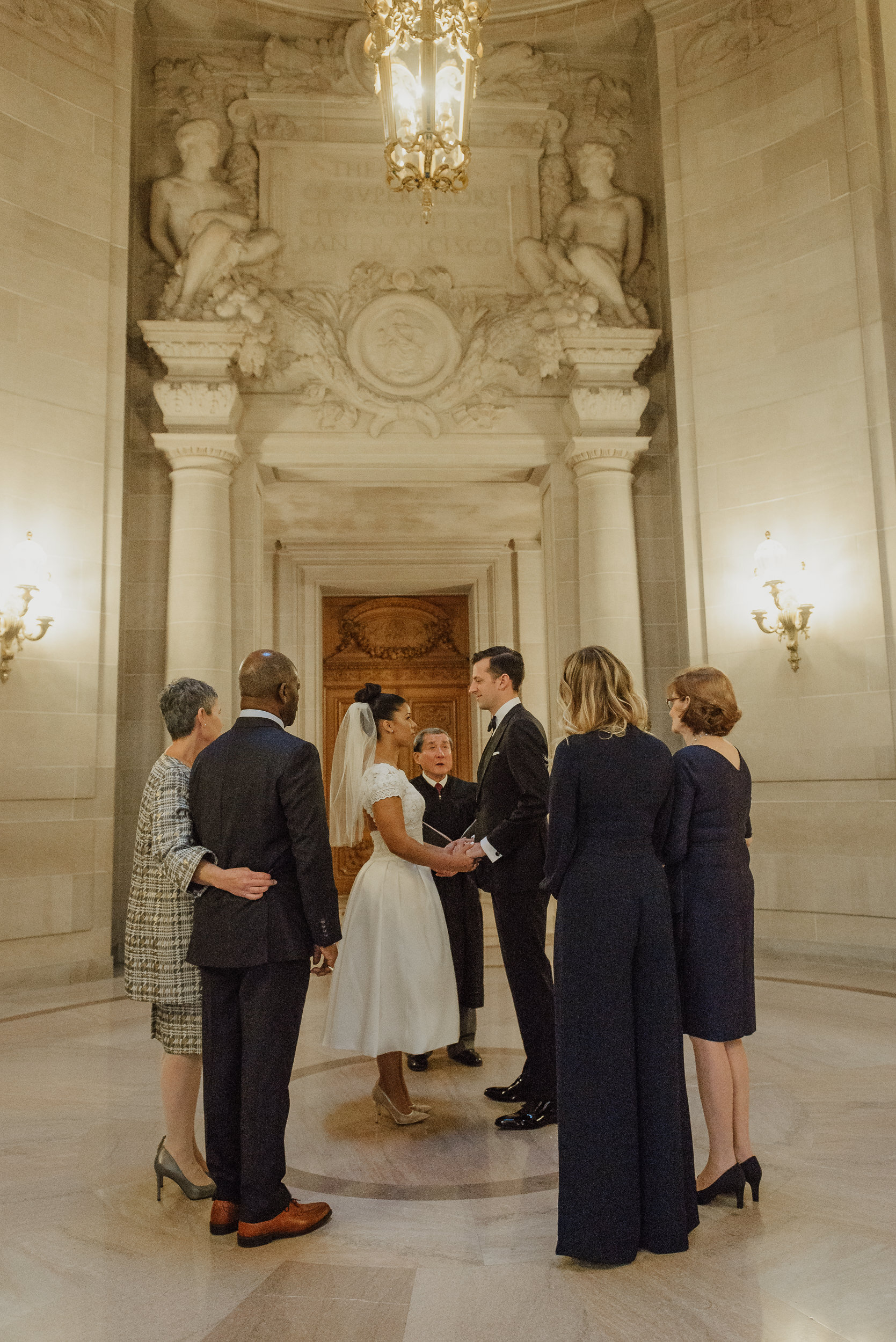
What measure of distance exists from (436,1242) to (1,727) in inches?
199

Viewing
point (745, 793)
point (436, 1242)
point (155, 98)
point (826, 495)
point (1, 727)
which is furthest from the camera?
point (155, 98)

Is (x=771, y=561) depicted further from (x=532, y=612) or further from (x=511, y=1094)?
(x=511, y=1094)

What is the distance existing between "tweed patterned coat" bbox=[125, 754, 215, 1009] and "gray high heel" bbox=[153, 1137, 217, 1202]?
50 centimetres

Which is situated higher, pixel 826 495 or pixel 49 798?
pixel 826 495

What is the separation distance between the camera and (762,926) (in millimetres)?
7258

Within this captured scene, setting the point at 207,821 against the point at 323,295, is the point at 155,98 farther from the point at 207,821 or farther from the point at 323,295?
the point at 207,821

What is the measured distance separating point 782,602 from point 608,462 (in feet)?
6.23

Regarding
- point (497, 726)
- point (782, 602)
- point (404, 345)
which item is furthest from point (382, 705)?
point (404, 345)

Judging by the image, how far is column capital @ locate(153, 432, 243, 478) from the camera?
7.67 metres

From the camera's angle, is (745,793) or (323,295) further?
(323,295)

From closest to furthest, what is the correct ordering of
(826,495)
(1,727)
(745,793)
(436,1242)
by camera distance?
(436,1242), (745,793), (1,727), (826,495)

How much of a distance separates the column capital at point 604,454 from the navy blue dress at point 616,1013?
567 centimetres

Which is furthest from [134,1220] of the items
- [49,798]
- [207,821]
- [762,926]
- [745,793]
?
[762,926]

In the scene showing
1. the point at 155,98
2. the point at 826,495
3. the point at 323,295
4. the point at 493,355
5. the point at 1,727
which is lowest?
the point at 1,727
